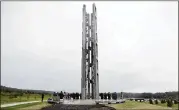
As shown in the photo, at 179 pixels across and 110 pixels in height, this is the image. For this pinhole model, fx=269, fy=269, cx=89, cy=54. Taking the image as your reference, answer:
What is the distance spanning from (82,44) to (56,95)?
7.06 meters

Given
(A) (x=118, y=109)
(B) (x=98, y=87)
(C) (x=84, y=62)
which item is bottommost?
(A) (x=118, y=109)

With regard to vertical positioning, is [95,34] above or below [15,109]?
above

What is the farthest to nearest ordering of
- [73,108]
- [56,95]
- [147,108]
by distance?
1. [56,95]
2. [73,108]
3. [147,108]

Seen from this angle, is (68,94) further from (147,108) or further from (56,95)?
(147,108)

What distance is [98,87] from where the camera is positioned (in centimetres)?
3428

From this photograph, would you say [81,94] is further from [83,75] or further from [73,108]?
[73,108]

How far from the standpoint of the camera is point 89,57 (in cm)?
3444

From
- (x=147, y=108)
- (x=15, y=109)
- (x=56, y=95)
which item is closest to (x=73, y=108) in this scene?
(x=15, y=109)

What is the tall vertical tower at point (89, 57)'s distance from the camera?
1325 inches

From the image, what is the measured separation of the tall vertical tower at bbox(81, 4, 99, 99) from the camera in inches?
1325

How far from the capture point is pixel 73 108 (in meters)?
23.2

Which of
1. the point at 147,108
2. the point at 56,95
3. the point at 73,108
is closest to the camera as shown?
the point at 147,108

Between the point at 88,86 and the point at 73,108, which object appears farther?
the point at 88,86

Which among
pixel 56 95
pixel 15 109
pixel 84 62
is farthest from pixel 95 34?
pixel 15 109
